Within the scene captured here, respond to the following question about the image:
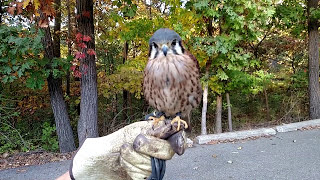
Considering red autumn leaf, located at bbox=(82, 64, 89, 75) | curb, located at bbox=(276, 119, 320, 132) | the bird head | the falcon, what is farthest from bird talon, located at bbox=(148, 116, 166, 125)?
curb, located at bbox=(276, 119, 320, 132)

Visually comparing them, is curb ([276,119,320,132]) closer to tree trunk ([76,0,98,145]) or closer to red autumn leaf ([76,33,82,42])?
tree trunk ([76,0,98,145])

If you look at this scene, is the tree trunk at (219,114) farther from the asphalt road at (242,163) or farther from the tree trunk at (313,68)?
the tree trunk at (313,68)

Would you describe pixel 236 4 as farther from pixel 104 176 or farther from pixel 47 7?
pixel 104 176

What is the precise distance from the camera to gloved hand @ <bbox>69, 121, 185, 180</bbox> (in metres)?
1.78

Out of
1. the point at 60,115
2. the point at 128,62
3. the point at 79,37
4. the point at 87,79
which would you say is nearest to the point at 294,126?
the point at 128,62

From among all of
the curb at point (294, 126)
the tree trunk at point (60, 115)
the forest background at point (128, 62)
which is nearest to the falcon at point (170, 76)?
the forest background at point (128, 62)

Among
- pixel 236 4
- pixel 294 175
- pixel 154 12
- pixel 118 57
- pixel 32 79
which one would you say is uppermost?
pixel 154 12

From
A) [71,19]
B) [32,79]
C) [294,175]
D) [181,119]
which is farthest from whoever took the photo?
[71,19]

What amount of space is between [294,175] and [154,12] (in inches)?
207

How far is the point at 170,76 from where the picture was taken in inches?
72.9

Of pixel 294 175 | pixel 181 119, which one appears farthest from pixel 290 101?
pixel 181 119

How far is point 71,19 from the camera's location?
6.56 metres

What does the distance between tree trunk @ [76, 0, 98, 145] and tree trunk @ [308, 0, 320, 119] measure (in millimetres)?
5370

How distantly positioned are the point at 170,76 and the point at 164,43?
0.84ft
